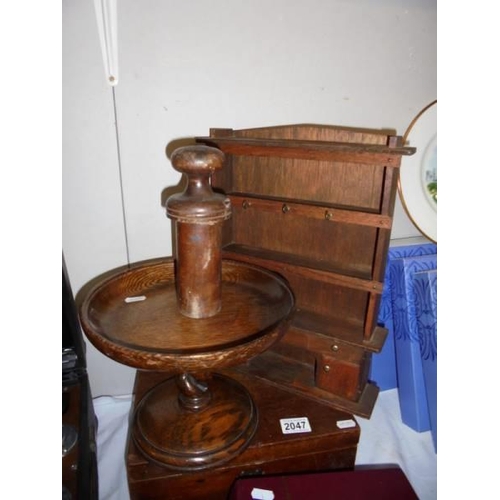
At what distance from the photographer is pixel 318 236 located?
108 centimetres

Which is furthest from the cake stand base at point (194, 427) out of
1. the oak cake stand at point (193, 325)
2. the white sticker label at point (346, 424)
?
the white sticker label at point (346, 424)

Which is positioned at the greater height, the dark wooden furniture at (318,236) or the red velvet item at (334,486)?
the dark wooden furniture at (318,236)

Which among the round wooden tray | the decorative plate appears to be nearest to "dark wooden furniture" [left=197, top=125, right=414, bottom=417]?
the round wooden tray

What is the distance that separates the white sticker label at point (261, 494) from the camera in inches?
31.2

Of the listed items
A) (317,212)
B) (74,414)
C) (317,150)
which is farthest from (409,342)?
(74,414)

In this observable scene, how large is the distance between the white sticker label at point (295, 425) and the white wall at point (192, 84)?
64 centimetres

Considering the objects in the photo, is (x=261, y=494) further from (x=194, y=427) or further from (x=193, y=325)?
(x=193, y=325)

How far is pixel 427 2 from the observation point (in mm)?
1184

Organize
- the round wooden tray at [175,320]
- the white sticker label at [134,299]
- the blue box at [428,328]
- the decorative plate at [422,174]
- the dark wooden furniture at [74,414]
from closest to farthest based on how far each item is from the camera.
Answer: the round wooden tray at [175,320], the dark wooden furniture at [74,414], the white sticker label at [134,299], the blue box at [428,328], the decorative plate at [422,174]

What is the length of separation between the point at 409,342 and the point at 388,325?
11 cm

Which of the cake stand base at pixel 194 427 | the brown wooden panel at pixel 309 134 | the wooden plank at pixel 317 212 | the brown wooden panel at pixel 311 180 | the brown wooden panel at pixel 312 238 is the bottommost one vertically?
the cake stand base at pixel 194 427

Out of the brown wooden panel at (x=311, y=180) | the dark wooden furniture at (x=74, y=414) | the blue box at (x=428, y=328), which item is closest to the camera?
the dark wooden furniture at (x=74, y=414)

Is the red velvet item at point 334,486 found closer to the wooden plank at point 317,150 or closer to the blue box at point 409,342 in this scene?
the blue box at point 409,342

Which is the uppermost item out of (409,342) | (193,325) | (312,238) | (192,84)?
(192,84)
